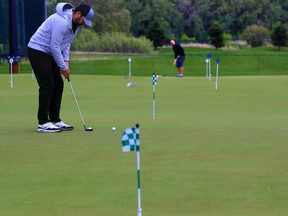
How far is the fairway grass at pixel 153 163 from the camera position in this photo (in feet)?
24.8

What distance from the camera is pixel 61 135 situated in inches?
505

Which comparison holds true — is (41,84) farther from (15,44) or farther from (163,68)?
(163,68)

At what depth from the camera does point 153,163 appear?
9.84 m

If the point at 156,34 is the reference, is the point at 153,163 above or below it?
below

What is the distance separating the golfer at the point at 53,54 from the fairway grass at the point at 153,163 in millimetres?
399

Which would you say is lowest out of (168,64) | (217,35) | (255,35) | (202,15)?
(168,64)

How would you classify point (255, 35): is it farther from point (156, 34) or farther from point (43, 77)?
point (43, 77)

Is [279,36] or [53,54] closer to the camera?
[53,54]

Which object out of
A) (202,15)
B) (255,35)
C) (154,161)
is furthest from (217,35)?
(154,161)

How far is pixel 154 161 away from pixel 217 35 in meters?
61.4

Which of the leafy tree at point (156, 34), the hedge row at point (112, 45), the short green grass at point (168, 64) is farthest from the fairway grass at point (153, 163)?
the leafy tree at point (156, 34)

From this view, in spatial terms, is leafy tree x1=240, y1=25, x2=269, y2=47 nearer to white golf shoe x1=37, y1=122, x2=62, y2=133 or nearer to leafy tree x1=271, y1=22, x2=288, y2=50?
leafy tree x1=271, y1=22, x2=288, y2=50

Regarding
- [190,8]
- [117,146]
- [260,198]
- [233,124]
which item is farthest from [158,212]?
[190,8]

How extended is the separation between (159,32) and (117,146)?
57273 millimetres
